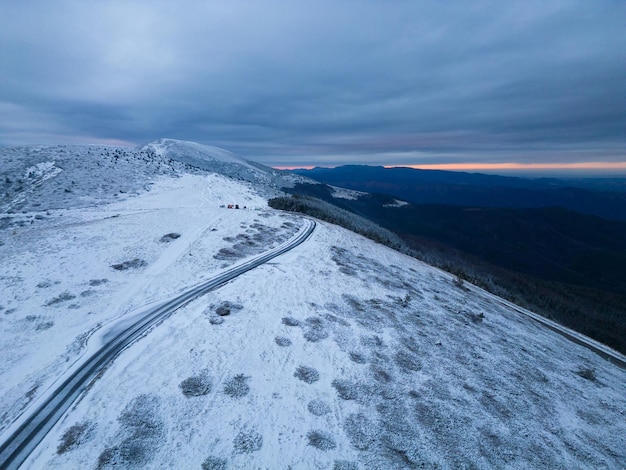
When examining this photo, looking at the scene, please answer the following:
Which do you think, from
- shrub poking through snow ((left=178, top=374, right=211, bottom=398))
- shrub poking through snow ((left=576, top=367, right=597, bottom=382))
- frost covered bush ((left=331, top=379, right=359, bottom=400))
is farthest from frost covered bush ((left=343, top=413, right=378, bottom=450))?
shrub poking through snow ((left=576, top=367, right=597, bottom=382))

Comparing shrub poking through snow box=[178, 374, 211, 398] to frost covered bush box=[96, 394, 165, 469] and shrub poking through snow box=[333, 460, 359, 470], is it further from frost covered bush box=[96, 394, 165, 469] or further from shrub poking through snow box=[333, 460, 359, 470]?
shrub poking through snow box=[333, 460, 359, 470]

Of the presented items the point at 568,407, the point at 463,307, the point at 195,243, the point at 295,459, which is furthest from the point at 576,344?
the point at 195,243

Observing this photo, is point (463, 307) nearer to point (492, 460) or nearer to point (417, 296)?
point (417, 296)

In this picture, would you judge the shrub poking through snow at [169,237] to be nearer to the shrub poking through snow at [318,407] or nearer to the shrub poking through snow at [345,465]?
the shrub poking through snow at [318,407]

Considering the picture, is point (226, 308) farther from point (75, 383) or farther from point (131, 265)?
point (131, 265)

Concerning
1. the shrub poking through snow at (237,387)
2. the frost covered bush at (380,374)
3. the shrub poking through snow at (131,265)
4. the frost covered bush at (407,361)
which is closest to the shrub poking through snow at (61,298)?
the shrub poking through snow at (131,265)
